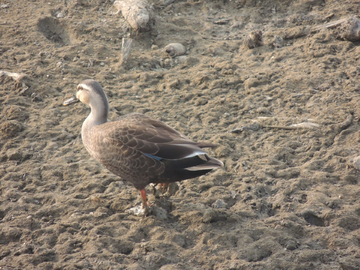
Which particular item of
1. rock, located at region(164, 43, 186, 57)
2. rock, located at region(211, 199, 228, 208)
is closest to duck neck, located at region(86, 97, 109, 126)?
rock, located at region(211, 199, 228, 208)

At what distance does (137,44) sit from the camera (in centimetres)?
661

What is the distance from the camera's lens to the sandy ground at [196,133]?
3475mm

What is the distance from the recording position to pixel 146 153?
383cm

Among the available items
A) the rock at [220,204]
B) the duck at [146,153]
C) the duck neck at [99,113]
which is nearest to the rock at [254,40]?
the duck at [146,153]

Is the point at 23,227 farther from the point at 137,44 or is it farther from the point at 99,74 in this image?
the point at 137,44

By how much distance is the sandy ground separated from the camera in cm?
347

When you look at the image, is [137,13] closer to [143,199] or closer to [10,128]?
[10,128]

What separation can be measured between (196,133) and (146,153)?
127 centimetres

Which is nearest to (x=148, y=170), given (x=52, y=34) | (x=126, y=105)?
(x=126, y=105)

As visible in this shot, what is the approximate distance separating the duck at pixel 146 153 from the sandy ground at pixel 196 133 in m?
0.38

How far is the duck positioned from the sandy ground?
379 millimetres

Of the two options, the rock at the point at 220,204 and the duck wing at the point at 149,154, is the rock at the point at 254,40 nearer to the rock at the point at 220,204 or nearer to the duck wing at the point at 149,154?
the duck wing at the point at 149,154

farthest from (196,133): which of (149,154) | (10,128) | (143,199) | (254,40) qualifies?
(10,128)

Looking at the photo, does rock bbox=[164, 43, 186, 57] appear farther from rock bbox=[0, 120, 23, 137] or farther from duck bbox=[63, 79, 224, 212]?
rock bbox=[0, 120, 23, 137]
